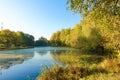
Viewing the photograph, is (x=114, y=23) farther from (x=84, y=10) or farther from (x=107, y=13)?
(x=84, y=10)

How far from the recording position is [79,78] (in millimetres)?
12438

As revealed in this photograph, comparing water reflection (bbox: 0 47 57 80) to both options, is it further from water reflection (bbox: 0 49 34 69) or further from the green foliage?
the green foliage

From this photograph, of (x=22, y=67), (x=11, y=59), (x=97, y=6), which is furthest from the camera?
(x=11, y=59)

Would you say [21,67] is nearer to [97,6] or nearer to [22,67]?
[22,67]

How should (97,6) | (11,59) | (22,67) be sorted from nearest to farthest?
(97,6) < (22,67) < (11,59)

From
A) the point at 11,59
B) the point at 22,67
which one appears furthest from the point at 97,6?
the point at 11,59

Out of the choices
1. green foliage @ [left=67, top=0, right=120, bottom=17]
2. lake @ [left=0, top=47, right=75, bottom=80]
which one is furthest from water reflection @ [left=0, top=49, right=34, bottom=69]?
green foliage @ [left=67, top=0, right=120, bottom=17]

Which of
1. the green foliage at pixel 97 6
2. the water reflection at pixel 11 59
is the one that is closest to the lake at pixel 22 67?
the water reflection at pixel 11 59

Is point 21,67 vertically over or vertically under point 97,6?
under

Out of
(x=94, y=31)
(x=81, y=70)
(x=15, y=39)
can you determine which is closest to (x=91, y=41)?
(x=94, y=31)

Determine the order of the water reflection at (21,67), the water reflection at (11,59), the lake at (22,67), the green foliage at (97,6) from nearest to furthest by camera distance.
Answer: the green foliage at (97,6)
the lake at (22,67)
the water reflection at (21,67)
the water reflection at (11,59)

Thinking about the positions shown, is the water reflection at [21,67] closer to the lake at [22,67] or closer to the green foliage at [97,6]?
the lake at [22,67]

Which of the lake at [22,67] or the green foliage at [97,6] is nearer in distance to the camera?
the green foliage at [97,6]

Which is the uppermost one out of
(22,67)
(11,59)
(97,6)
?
(97,6)
